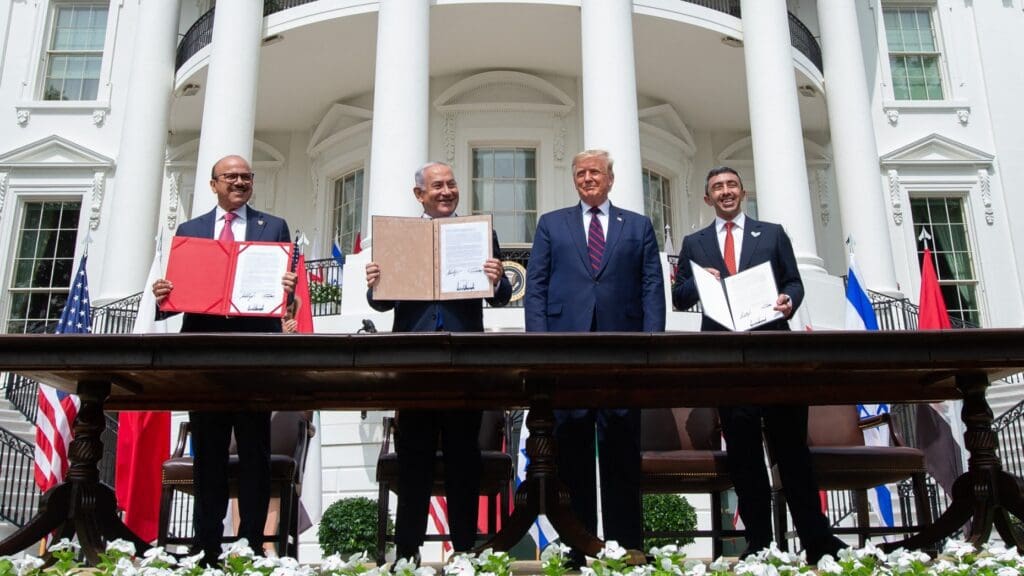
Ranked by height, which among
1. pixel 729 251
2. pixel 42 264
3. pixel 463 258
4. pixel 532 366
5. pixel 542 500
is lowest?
pixel 542 500

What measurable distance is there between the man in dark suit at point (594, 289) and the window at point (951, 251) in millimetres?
12492

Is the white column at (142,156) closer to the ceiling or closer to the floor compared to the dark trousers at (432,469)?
closer to the ceiling

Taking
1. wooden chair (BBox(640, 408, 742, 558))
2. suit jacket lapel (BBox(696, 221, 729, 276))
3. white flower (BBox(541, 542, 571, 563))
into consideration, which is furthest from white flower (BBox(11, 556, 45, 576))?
→ suit jacket lapel (BBox(696, 221, 729, 276))

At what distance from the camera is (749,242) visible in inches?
189

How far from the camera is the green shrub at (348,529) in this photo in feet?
28.4

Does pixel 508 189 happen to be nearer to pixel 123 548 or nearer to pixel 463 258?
pixel 463 258

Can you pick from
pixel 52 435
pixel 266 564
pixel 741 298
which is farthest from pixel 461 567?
pixel 52 435

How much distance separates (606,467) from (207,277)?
76.0 inches

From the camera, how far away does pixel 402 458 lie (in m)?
4.15

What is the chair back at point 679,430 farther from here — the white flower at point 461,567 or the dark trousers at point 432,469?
the white flower at point 461,567

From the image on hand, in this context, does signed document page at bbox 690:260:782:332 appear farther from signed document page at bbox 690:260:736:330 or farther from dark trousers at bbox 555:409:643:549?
dark trousers at bbox 555:409:643:549

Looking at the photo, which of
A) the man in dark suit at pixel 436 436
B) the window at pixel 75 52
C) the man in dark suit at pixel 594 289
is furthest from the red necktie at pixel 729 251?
the window at pixel 75 52

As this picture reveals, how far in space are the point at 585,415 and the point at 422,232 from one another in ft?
3.58

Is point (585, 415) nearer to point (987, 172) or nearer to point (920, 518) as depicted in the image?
point (920, 518)
